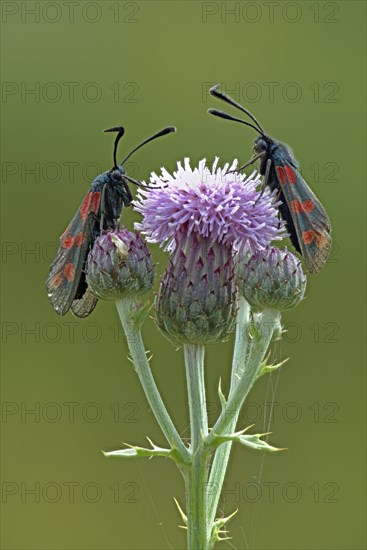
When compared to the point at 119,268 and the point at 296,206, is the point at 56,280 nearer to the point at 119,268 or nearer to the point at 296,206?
the point at 119,268

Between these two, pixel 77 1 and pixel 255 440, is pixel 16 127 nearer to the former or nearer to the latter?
pixel 77 1

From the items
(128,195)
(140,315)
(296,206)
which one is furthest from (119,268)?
(296,206)

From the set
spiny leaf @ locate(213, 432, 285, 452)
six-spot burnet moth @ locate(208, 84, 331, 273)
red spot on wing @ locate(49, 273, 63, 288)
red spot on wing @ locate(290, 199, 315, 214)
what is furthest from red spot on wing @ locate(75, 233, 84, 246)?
spiny leaf @ locate(213, 432, 285, 452)

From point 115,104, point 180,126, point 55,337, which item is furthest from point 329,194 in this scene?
point 55,337

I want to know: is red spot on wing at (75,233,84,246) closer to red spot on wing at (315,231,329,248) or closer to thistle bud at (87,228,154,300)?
thistle bud at (87,228,154,300)

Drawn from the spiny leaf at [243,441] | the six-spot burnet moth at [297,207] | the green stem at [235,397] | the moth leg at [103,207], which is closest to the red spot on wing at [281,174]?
the six-spot burnet moth at [297,207]

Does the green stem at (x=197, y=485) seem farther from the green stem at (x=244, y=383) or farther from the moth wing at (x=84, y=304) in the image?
the moth wing at (x=84, y=304)
